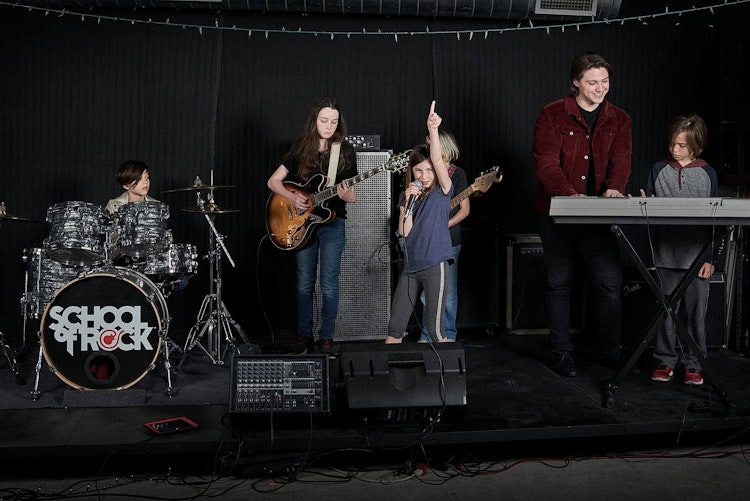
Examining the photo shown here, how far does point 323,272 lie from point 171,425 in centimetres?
184

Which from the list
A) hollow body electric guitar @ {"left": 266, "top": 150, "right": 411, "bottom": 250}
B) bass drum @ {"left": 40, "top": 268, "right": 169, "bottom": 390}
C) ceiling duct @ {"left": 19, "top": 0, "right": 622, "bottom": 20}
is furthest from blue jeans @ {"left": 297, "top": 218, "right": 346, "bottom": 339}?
ceiling duct @ {"left": 19, "top": 0, "right": 622, "bottom": 20}

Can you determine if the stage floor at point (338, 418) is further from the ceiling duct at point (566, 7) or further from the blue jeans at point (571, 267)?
the ceiling duct at point (566, 7)

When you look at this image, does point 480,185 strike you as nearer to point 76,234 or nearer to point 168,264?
point 168,264

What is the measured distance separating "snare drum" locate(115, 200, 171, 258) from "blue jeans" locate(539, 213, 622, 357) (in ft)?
7.23

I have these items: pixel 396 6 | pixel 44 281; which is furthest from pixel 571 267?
pixel 44 281

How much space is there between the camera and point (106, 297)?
4.12 meters

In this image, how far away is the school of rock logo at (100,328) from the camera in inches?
161

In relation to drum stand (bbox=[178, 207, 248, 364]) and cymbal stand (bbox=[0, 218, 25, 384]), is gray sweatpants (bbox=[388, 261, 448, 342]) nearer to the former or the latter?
drum stand (bbox=[178, 207, 248, 364])

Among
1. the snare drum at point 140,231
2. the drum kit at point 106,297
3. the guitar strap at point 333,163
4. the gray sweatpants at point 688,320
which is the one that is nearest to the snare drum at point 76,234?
the drum kit at point 106,297

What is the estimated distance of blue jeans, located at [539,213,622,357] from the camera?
4.53 meters

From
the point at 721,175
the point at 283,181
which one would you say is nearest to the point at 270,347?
the point at 283,181

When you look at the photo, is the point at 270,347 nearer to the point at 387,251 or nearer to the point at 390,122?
the point at 387,251

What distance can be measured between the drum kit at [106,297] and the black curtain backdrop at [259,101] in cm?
137

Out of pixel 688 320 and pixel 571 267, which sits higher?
pixel 571 267
